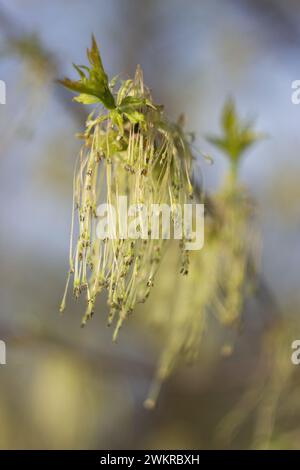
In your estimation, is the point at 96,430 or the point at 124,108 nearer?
the point at 124,108

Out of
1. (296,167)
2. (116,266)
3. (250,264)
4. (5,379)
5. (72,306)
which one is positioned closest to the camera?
(116,266)

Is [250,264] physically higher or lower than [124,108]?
lower

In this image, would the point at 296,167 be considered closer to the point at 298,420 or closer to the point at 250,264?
the point at 298,420

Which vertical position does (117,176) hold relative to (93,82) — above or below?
below

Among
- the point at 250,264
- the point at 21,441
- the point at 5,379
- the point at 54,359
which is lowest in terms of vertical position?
the point at 21,441

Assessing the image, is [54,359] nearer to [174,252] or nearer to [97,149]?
[174,252]

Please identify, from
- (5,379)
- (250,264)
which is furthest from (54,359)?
(250,264)

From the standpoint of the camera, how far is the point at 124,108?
0.95 meters

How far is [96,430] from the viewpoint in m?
2.86

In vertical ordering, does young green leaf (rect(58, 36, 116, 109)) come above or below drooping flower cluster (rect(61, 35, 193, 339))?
above

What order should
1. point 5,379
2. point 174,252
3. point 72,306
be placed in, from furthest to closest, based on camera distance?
point 72,306 → point 5,379 → point 174,252

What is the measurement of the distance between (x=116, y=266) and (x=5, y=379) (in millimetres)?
2437

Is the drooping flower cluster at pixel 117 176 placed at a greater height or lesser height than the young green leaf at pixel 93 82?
lesser

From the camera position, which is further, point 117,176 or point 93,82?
point 117,176
